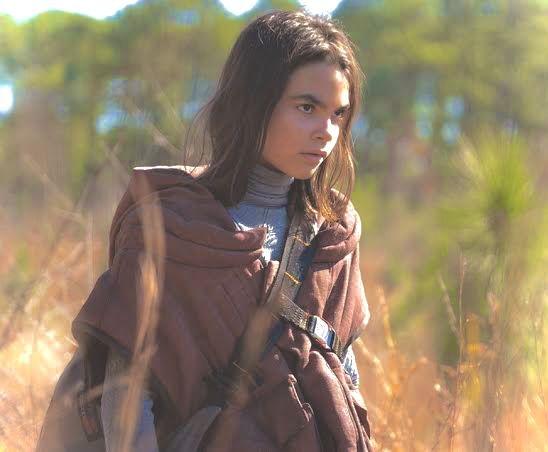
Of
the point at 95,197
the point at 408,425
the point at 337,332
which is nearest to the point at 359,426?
the point at 337,332

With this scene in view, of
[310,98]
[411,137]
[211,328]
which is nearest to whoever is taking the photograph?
[211,328]

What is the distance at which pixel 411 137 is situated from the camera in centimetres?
1739

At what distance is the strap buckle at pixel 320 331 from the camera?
4.80 ft

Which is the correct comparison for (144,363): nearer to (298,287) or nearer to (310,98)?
(298,287)

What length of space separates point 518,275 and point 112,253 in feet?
2.46

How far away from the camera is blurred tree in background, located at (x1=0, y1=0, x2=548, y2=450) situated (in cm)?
220

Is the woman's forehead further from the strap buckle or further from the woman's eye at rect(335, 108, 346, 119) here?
the strap buckle

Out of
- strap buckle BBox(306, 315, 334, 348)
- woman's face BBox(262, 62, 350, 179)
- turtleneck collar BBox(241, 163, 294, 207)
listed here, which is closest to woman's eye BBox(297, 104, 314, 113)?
woman's face BBox(262, 62, 350, 179)

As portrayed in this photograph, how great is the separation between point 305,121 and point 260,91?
9 cm

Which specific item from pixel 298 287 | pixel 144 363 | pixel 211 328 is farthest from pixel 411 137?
pixel 144 363

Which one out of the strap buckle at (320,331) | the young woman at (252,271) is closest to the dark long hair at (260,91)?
the young woman at (252,271)

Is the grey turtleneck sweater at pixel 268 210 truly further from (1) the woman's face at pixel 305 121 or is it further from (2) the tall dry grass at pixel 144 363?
(2) the tall dry grass at pixel 144 363

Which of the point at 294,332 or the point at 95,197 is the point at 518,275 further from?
the point at 95,197

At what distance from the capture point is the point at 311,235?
158 centimetres
